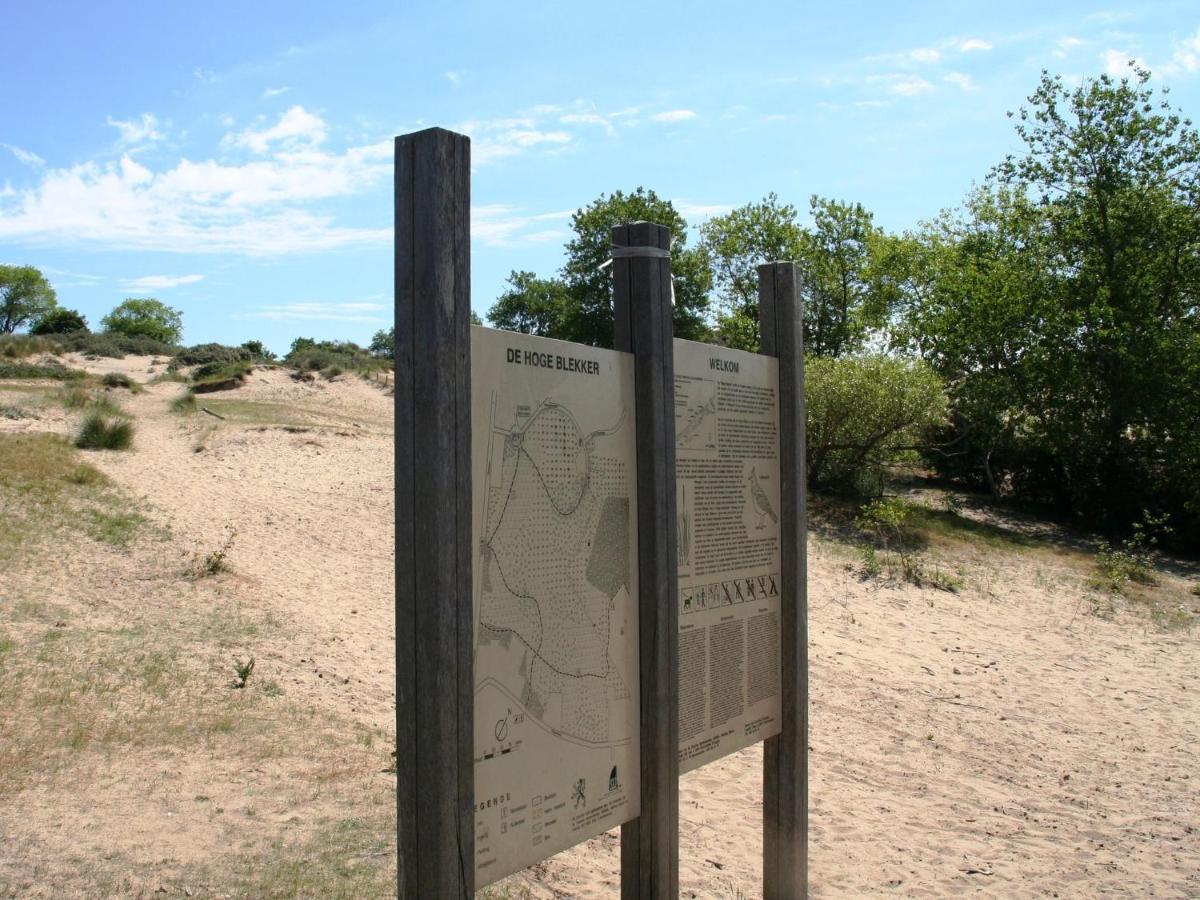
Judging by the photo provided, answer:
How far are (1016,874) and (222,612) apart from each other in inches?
253

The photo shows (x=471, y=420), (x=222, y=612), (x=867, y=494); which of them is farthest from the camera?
(x=867, y=494)

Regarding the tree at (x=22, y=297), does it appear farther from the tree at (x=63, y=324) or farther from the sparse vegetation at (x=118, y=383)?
the sparse vegetation at (x=118, y=383)

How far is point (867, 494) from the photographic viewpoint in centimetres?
1764

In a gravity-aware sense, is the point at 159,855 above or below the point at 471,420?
below

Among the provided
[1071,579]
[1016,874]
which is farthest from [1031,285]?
[1016,874]

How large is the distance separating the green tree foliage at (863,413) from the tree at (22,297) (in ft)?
248

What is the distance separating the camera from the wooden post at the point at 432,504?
7.55 ft

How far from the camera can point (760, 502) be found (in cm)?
402

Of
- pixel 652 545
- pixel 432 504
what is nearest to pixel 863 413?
pixel 652 545

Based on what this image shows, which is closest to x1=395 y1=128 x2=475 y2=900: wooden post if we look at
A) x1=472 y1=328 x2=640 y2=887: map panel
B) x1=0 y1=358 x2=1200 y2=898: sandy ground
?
x1=472 y1=328 x2=640 y2=887: map panel

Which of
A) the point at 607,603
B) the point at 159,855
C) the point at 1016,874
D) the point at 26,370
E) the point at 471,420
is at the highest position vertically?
the point at 26,370

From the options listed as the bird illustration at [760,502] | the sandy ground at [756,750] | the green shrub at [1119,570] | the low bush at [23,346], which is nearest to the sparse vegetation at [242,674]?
the sandy ground at [756,750]

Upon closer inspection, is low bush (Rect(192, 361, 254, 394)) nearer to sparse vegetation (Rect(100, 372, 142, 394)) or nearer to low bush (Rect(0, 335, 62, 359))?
sparse vegetation (Rect(100, 372, 142, 394))

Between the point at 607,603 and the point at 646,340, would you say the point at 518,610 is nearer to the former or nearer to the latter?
the point at 607,603
